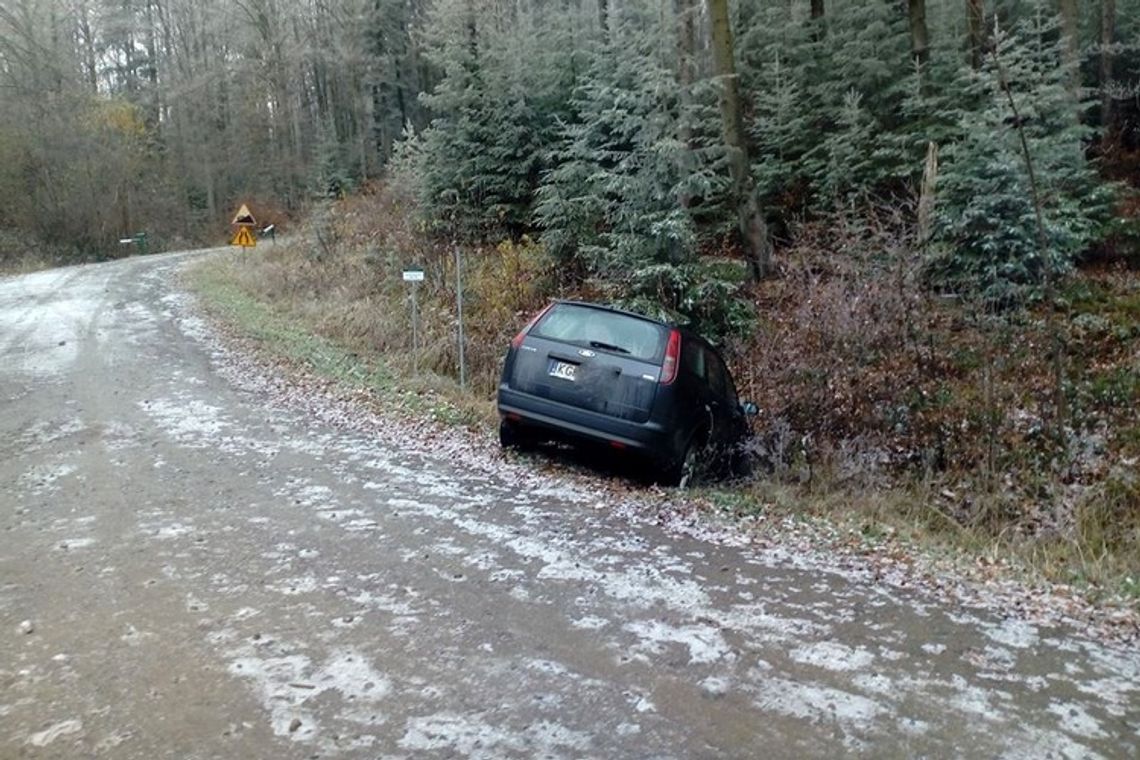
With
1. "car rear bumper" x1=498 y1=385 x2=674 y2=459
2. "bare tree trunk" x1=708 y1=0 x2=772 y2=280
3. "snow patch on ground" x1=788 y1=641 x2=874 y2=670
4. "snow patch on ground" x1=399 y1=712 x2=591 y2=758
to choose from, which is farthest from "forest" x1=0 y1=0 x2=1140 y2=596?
"snow patch on ground" x1=399 y1=712 x2=591 y2=758

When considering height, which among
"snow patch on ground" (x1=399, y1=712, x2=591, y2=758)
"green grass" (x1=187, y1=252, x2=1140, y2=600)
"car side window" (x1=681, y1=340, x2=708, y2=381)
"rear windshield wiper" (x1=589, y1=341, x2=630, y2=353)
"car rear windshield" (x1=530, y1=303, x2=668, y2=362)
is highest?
"car rear windshield" (x1=530, y1=303, x2=668, y2=362)

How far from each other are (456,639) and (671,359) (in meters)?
4.33

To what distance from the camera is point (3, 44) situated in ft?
61.5

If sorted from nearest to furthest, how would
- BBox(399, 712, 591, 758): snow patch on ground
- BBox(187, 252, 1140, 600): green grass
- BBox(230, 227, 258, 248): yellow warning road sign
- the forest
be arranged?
BBox(399, 712, 591, 758): snow patch on ground, BBox(187, 252, 1140, 600): green grass, the forest, BBox(230, 227, 258, 248): yellow warning road sign

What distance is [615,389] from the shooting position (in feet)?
27.7

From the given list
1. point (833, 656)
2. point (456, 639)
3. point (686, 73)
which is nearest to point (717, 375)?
point (833, 656)

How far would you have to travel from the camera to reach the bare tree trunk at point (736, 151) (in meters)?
16.4

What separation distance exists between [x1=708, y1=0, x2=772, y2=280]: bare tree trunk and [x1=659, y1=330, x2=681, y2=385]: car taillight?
881cm

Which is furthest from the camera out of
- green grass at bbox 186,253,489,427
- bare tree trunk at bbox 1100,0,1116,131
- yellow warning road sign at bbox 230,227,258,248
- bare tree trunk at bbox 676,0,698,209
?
yellow warning road sign at bbox 230,227,258,248

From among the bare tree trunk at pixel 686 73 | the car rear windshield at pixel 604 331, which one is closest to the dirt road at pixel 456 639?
the car rear windshield at pixel 604 331

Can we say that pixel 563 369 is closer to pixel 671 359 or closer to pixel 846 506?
pixel 671 359

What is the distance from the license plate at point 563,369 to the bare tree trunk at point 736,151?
9248 mm

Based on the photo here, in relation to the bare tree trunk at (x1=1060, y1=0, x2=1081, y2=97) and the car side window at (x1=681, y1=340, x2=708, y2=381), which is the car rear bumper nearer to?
the car side window at (x1=681, y1=340, x2=708, y2=381)

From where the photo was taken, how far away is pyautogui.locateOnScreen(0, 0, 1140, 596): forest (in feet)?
34.0
